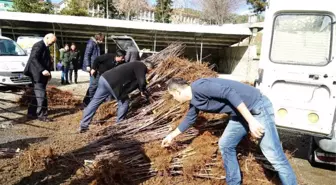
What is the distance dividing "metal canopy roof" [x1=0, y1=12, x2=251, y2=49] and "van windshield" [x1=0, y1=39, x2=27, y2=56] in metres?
6.94

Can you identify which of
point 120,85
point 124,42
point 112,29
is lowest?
point 120,85

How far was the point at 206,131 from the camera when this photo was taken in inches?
156

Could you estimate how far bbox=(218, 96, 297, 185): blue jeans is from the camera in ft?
10.5

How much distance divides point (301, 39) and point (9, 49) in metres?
10.3

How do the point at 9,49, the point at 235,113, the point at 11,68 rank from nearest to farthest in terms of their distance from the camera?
the point at 235,113, the point at 11,68, the point at 9,49

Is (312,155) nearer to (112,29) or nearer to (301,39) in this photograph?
(301,39)

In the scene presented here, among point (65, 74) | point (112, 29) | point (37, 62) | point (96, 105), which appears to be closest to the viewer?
point (96, 105)

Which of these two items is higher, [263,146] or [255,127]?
[255,127]

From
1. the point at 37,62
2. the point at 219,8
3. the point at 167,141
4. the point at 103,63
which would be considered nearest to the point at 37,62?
the point at 37,62

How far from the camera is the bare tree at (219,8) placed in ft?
151

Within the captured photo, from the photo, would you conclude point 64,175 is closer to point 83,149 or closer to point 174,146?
point 83,149

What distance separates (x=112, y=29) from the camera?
1967 cm

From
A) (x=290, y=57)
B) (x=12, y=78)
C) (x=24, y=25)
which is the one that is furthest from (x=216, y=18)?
(x=290, y=57)

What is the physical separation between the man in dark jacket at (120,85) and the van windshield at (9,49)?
23.0ft
